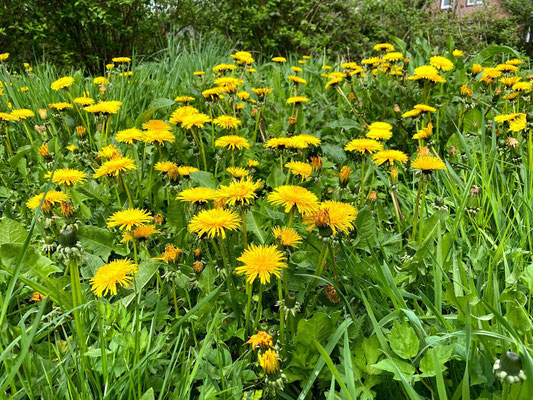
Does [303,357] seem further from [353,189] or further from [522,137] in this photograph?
[522,137]

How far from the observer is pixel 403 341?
1.00m

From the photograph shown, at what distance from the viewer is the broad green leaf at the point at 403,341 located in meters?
0.99

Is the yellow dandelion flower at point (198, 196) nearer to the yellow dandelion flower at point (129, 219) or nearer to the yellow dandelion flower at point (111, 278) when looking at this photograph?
the yellow dandelion flower at point (129, 219)

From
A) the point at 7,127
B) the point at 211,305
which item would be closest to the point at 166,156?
the point at 7,127

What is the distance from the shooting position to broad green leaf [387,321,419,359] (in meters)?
0.99

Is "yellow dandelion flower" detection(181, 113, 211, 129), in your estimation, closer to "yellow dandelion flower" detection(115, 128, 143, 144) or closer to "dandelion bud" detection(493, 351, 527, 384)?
"yellow dandelion flower" detection(115, 128, 143, 144)

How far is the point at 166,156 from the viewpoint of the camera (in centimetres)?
218

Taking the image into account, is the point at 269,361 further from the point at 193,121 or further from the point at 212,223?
the point at 193,121

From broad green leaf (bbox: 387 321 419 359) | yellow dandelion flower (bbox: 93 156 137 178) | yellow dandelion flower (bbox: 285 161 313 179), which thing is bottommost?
broad green leaf (bbox: 387 321 419 359)

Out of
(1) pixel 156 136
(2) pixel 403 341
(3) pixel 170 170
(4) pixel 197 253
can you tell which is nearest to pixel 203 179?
(3) pixel 170 170

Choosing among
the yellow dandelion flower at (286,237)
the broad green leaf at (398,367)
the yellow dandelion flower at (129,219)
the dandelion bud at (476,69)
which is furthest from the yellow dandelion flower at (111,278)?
the dandelion bud at (476,69)

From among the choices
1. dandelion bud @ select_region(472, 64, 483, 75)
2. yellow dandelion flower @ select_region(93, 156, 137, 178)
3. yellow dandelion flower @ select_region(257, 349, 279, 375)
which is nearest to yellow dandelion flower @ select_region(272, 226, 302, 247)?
yellow dandelion flower @ select_region(257, 349, 279, 375)

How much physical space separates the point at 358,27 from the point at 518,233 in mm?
7837

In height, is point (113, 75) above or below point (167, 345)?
above
